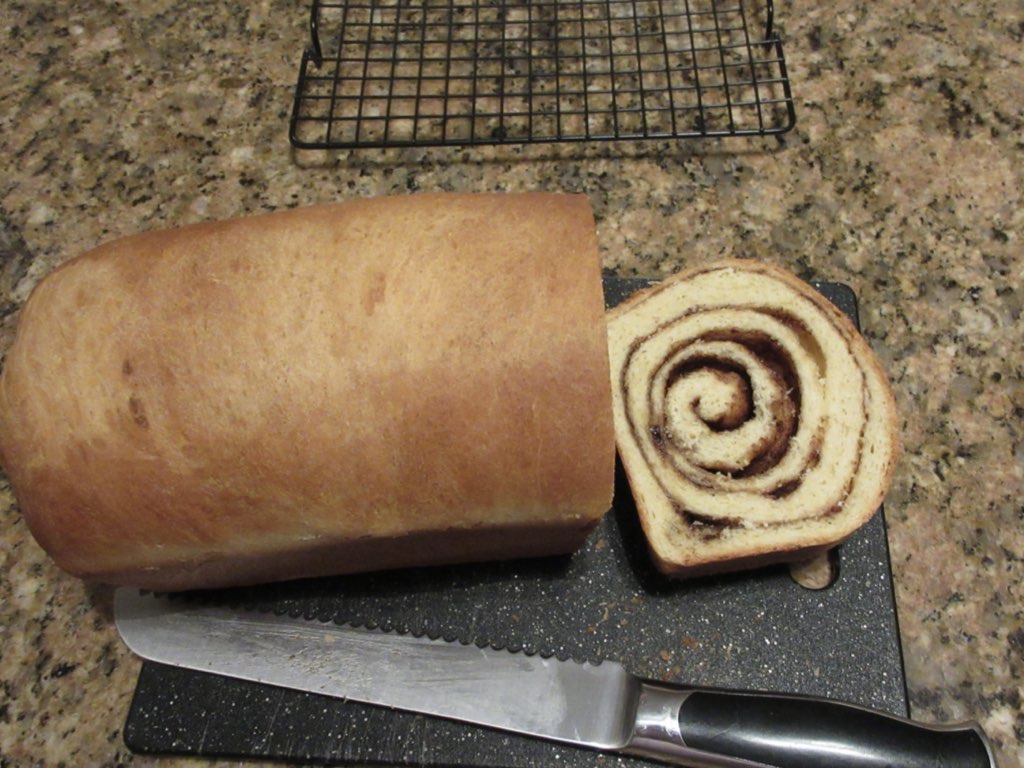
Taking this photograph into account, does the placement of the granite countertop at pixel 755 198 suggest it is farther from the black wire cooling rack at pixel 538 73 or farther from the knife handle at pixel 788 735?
the knife handle at pixel 788 735

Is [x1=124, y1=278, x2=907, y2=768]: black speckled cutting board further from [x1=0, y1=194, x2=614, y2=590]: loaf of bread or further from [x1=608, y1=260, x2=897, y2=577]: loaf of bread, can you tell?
[x1=0, y1=194, x2=614, y2=590]: loaf of bread

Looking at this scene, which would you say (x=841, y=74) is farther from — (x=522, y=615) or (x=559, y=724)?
(x=559, y=724)

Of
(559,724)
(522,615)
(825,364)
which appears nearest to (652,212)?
(825,364)

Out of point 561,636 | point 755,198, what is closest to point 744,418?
point 561,636

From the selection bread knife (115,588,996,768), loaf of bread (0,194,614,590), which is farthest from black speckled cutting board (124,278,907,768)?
loaf of bread (0,194,614,590)

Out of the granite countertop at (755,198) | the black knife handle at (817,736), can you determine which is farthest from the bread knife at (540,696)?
the granite countertop at (755,198)

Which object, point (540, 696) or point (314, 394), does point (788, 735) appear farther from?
point (314, 394)
